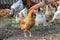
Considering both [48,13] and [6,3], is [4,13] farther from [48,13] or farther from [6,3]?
Result: [48,13]

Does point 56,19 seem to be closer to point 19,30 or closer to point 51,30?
point 51,30

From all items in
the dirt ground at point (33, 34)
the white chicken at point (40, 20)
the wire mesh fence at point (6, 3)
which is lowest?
the dirt ground at point (33, 34)

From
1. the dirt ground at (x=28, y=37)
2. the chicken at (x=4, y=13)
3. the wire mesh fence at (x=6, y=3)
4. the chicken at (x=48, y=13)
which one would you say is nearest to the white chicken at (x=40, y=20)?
the dirt ground at (x=28, y=37)

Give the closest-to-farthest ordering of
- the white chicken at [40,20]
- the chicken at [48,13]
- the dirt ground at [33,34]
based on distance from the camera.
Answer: the dirt ground at [33,34]
the white chicken at [40,20]
the chicken at [48,13]

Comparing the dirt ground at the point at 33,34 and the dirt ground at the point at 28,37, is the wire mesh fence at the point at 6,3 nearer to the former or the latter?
the dirt ground at the point at 28,37

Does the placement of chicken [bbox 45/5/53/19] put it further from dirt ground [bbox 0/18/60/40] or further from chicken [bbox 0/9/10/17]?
chicken [bbox 0/9/10/17]

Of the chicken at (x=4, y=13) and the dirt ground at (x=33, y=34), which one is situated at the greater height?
the chicken at (x=4, y=13)

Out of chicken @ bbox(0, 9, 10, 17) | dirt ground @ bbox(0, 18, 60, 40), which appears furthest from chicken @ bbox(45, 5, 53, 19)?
chicken @ bbox(0, 9, 10, 17)

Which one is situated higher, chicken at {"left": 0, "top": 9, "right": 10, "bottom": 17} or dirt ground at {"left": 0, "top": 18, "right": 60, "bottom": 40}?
chicken at {"left": 0, "top": 9, "right": 10, "bottom": 17}

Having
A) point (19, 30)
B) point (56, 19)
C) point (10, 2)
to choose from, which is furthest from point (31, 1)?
point (19, 30)

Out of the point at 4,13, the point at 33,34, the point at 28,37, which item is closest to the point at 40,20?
the point at 33,34

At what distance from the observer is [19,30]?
8.27m

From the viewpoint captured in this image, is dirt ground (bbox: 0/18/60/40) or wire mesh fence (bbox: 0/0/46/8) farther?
wire mesh fence (bbox: 0/0/46/8)

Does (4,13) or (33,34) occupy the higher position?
(4,13)
